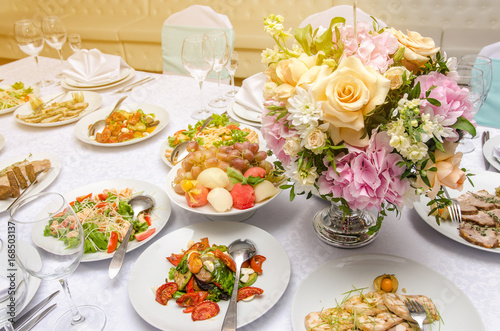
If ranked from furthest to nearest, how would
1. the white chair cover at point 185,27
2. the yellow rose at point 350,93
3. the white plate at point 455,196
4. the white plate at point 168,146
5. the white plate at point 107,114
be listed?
the white chair cover at point 185,27
the white plate at point 107,114
the white plate at point 168,146
the white plate at point 455,196
the yellow rose at point 350,93

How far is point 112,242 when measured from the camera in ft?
3.10

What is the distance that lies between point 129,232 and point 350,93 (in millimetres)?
617

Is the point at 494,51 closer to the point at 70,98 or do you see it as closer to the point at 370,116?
the point at 370,116

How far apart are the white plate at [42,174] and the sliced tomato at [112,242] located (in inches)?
16.4

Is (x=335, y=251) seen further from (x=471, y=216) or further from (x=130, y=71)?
(x=130, y=71)

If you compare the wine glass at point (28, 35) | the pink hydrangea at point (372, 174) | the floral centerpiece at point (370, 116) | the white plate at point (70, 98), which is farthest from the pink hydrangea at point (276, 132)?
the wine glass at point (28, 35)

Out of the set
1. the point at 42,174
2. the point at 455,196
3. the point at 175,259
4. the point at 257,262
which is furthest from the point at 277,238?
the point at 42,174

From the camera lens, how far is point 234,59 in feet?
6.14

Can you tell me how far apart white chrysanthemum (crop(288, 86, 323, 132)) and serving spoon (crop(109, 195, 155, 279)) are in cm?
51

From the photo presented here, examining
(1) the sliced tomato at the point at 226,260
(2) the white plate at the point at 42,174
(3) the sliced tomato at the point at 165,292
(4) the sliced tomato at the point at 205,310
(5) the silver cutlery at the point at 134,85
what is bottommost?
(2) the white plate at the point at 42,174

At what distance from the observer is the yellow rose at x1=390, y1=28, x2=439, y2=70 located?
75 centimetres

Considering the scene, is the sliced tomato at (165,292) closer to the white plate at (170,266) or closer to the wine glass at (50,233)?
the white plate at (170,266)

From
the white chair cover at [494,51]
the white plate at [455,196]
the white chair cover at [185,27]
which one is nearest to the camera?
the white plate at [455,196]

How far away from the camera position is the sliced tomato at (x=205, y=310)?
76cm
